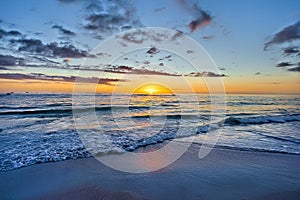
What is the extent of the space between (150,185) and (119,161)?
1.83 meters

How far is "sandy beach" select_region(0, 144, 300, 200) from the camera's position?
382 centimetres

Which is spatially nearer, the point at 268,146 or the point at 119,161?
the point at 119,161

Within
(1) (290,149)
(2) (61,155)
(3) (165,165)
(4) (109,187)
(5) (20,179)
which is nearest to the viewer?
(4) (109,187)

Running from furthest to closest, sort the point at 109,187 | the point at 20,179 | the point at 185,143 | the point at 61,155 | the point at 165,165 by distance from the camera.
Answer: the point at 185,143 < the point at 61,155 < the point at 165,165 < the point at 20,179 < the point at 109,187

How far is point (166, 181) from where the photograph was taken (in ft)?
14.4

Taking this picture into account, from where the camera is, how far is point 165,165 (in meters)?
5.48

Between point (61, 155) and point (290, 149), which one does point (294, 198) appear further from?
point (61, 155)

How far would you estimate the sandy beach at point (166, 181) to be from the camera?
150 inches

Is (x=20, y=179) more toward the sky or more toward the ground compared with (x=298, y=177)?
more toward the ground

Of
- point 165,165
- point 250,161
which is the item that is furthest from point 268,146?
point 165,165

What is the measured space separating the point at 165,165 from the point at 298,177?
328 centimetres

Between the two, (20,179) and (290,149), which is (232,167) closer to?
(290,149)

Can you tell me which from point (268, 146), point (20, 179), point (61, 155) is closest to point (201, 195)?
point (20, 179)

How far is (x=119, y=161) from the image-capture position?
18.9 feet
